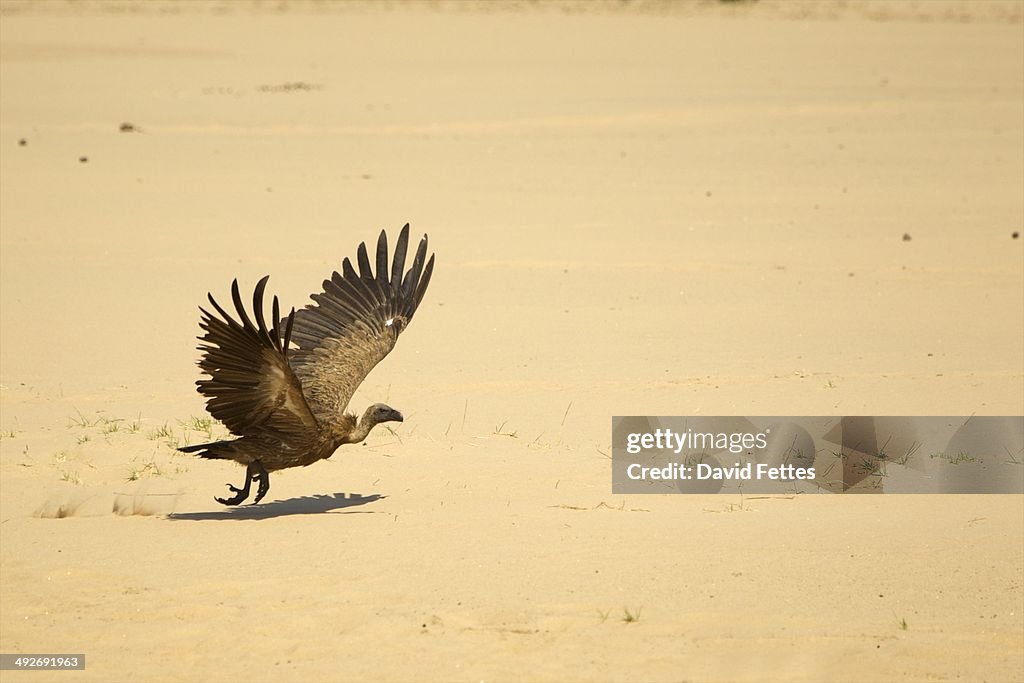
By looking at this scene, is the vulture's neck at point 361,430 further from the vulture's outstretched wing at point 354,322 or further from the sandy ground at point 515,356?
the sandy ground at point 515,356

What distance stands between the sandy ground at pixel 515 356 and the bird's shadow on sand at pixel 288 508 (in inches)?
1.6

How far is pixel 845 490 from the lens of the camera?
8516 mm

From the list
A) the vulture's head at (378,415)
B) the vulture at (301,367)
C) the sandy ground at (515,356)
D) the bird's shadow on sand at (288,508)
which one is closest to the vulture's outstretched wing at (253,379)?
the vulture at (301,367)

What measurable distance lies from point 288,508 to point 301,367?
854 mm

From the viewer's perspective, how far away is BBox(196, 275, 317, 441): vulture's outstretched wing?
21.9 ft

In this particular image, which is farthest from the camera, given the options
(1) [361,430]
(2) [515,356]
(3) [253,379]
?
(2) [515,356]

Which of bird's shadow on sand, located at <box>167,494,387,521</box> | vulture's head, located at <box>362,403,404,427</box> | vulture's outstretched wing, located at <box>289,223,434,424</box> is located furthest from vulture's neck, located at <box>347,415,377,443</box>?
bird's shadow on sand, located at <box>167,494,387,521</box>

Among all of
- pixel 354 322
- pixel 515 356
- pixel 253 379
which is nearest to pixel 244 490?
pixel 253 379

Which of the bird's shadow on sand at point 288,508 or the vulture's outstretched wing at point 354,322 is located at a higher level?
the vulture's outstretched wing at point 354,322

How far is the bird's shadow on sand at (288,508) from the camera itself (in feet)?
25.3

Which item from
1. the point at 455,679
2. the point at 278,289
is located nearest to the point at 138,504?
the point at 455,679

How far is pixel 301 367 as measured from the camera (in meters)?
8.19

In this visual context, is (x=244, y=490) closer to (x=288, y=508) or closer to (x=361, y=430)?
(x=288, y=508)

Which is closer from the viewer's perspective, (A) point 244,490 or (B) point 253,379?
(B) point 253,379
